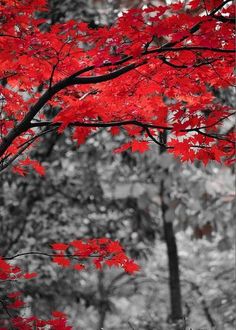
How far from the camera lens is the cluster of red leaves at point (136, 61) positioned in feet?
7.07

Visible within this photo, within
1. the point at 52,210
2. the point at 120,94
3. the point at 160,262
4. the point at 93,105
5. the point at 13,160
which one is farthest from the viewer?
the point at 160,262

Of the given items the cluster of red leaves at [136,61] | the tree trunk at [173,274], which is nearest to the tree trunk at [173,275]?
the tree trunk at [173,274]

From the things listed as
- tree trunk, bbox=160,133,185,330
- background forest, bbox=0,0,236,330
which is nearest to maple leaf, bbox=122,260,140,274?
background forest, bbox=0,0,236,330

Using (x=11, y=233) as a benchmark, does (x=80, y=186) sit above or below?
above

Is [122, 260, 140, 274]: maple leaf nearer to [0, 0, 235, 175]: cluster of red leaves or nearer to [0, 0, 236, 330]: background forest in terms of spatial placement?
[0, 0, 235, 175]: cluster of red leaves

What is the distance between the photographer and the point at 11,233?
21.2ft

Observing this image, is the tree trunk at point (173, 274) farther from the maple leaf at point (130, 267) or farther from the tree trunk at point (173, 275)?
the maple leaf at point (130, 267)

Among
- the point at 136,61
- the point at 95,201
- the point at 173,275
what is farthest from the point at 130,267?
the point at 173,275

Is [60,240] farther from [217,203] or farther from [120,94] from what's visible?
[120,94]

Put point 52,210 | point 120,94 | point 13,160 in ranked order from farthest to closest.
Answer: point 52,210 → point 13,160 → point 120,94

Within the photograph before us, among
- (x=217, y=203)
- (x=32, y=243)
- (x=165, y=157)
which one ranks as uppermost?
(x=165, y=157)

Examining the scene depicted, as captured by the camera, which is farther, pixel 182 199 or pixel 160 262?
pixel 160 262

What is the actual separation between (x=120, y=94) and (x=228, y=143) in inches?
25.4

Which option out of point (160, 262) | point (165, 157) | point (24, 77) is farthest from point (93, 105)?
point (160, 262)
